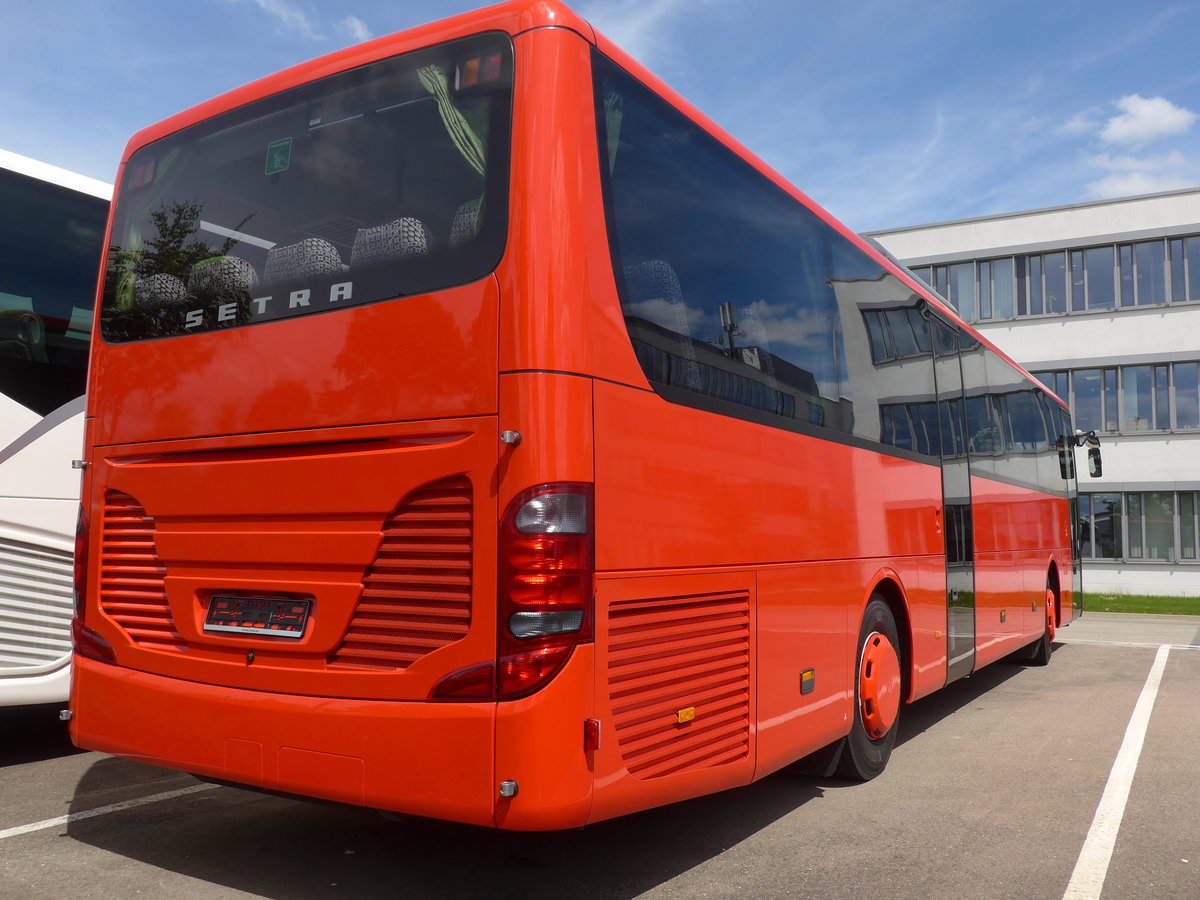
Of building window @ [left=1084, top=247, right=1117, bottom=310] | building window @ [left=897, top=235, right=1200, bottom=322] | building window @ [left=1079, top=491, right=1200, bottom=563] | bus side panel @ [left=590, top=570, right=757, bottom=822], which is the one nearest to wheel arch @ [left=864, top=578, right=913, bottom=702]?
bus side panel @ [left=590, top=570, right=757, bottom=822]

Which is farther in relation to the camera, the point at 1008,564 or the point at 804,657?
the point at 1008,564

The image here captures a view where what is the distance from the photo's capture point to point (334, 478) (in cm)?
376

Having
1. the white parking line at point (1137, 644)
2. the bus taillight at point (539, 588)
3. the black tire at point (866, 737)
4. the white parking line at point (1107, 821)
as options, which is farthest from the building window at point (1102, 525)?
the bus taillight at point (539, 588)

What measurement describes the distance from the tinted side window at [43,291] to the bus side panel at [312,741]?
240cm

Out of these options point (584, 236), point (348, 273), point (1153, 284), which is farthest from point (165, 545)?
point (1153, 284)

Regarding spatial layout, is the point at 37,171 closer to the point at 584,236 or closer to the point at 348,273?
the point at 348,273

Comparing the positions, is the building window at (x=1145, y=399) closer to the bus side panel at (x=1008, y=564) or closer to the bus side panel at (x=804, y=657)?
the bus side panel at (x=1008, y=564)

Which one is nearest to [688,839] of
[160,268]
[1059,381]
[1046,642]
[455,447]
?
[455,447]

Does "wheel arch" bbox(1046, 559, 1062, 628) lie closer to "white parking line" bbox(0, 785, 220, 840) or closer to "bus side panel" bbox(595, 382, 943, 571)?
"bus side panel" bbox(595, 382, 943, 571)

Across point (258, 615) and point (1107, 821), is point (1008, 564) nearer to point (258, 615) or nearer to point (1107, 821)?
point (1107, 821)

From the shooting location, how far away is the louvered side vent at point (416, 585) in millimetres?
3467

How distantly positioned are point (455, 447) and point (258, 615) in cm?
107

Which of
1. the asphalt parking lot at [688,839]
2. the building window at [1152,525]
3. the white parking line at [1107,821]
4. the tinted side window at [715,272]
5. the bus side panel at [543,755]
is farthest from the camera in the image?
the building window at [1152,525]

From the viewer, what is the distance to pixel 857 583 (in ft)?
18.9
